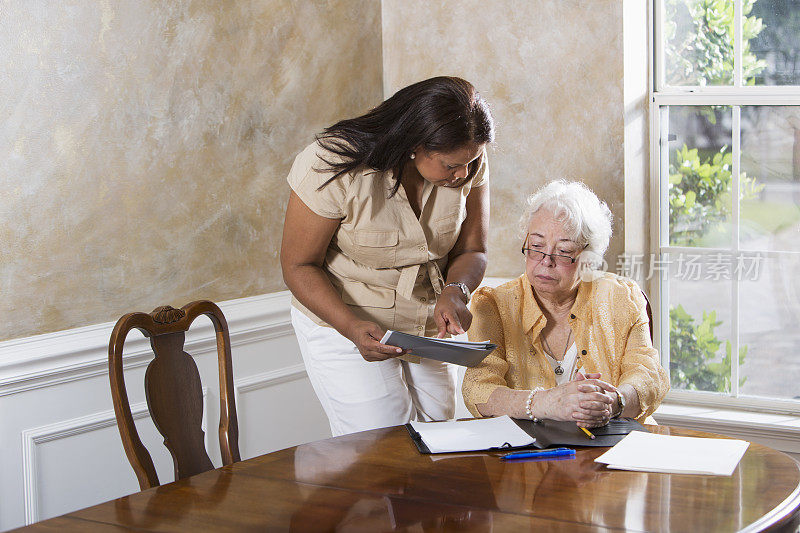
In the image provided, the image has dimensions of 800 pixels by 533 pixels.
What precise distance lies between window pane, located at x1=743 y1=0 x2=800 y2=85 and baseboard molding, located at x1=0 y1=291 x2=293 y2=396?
1.99 metres

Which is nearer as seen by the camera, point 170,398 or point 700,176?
point 170,398

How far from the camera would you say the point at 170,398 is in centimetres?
200

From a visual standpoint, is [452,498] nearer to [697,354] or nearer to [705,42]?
[697,354]

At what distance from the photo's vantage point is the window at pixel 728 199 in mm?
2924

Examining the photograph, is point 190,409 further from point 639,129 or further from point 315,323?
point 639,129

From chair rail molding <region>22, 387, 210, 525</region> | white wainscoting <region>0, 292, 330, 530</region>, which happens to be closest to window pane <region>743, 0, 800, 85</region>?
white wainscoting <region>0, 292, 330, 530</region>

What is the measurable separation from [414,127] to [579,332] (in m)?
0.73

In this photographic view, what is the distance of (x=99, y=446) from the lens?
268 cm

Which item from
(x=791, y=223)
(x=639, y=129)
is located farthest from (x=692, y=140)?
(x=791, y=223)

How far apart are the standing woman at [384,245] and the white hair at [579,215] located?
0.20m

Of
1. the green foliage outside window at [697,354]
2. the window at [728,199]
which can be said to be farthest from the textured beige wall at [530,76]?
the green foliage outside window at [697,354]

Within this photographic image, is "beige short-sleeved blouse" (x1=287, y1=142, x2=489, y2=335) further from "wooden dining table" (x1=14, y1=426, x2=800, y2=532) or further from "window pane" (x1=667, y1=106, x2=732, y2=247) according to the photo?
"window pane" (x1=667, y1=106, x2=732, y2=247)

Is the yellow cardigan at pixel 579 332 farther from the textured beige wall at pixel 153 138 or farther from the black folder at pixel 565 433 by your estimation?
the textured beige wall at pixel 153 138

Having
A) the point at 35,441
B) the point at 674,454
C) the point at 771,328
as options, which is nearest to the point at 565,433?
the point at 674,454
